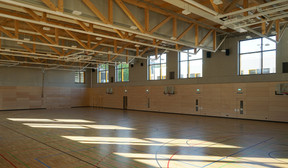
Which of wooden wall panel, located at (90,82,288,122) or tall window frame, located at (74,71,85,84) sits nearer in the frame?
wooden wall panel, located at (90,82,288,122)

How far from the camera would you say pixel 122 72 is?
29.7 meters

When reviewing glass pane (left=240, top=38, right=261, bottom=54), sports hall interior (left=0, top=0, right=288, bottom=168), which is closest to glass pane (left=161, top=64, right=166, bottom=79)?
sports hall interior (left=0, top=0, right=288, bottom=168)

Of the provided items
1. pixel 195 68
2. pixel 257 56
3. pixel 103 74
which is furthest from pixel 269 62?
pixel 103 74

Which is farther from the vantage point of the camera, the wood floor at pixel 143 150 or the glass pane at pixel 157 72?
the glass pane at pixel 157 72

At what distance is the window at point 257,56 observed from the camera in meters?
17.0

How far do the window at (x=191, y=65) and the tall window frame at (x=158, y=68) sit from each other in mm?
2137

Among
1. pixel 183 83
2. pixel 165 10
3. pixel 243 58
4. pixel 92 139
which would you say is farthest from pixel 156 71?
pixel 92 139

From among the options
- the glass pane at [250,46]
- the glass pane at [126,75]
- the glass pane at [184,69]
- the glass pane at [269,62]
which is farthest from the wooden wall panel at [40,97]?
the glass pane at [269,62]

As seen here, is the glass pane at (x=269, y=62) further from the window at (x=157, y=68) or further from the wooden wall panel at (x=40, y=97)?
the wooden wall panel at (x=40, y=97)

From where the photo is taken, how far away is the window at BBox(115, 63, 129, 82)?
2906cm

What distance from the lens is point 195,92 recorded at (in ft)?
69.7

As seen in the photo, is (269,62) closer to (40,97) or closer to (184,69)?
(184,69)

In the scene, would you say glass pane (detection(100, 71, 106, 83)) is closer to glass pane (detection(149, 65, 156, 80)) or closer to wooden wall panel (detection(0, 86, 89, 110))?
wooden wall panel (detection(0, 86, 89, 110))

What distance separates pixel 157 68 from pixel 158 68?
0.15m
